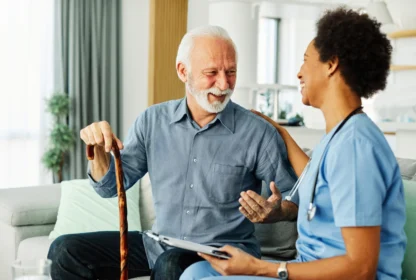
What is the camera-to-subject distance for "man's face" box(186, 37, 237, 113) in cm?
237

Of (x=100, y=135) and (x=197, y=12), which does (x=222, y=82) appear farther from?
(x=197, y=12)

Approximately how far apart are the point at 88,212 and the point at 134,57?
4192 mm

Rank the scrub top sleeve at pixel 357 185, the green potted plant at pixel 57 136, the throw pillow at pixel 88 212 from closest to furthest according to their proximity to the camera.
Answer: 1. the scrub top sleeve at pixel 357 185
2. the throw pillow at pixel 88 212
3. the green potted plant at pixel 57 136

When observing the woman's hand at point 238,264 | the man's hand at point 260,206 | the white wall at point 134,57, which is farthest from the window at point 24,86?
the woman's hand at point 238,264

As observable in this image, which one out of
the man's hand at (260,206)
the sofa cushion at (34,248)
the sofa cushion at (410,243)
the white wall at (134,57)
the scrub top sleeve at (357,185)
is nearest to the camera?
the scrub top sleeve at (357,185)

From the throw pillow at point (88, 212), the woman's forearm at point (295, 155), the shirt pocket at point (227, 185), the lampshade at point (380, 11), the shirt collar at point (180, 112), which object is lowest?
the throw pillow at point (88, 212)

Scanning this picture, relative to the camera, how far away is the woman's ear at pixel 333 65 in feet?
5.64

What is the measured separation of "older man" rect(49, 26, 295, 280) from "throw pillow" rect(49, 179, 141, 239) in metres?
0.76

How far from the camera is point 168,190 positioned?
2410 mm

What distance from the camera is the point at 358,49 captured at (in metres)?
1.70

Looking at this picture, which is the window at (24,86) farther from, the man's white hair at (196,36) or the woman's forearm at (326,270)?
the woman's forearm at (326,270)

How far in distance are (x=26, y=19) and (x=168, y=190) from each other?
14.5 ft

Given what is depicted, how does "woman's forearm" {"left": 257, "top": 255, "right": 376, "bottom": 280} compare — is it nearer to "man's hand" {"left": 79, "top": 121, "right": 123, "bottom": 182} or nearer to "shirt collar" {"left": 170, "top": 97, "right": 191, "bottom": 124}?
"man's hand" {"left": 79, "top": 121, "right": 123, "bottom": 182}

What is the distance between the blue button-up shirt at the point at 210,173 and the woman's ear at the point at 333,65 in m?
0.64
